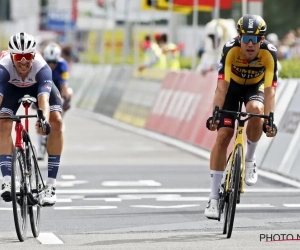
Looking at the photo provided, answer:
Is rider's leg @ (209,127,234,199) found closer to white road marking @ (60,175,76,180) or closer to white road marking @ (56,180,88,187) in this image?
white road marking @ (56,180,88,187)

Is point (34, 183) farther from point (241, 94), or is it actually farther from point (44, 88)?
point (241, 94)

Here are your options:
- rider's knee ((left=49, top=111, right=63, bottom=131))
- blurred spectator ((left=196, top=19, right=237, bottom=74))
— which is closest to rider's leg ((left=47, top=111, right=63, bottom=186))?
rider's knee ((left=49, top=111, right=63, bottom=131))

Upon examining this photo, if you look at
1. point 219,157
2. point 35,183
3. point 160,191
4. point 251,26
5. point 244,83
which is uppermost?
point 251,26

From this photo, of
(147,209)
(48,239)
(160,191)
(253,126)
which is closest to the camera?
(48,239)

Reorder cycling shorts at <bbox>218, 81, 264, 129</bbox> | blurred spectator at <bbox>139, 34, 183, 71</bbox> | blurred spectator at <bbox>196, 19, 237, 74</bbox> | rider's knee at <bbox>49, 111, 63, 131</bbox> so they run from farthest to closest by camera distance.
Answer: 1. blurred spectator at <bbox>139, 34, 183, 71</bbox>
2. blurred spectator at <bbox>196, 19, 237, 74</bbox>
3. rider's knee at <bbox>49, 111, 63, 131</bbox>
4. cycling shorts at <bbox>218, 81, 264, 129</bbox>

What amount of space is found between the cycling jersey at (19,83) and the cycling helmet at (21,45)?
0.88ft

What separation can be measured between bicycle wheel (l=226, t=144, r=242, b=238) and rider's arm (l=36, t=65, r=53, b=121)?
1703 mm

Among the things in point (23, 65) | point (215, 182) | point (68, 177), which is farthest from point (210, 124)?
point (68, 177)

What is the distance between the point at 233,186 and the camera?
33.9ft

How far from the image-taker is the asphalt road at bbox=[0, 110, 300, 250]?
10016 millimetres

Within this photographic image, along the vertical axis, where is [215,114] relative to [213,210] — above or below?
above

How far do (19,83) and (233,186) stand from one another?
2220 millimetres

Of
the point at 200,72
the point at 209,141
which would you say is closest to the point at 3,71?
the point at 209,141

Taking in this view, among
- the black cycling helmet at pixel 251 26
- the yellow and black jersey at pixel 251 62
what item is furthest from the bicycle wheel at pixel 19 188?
the black cycling helmet at pixel 251 26
